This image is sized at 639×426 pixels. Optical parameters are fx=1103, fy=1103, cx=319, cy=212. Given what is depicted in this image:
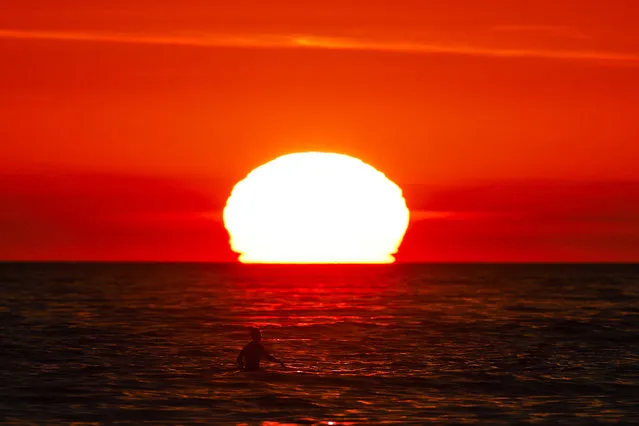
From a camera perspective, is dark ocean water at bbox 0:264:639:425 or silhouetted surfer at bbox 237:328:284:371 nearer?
dark ocean water at bbox 0:264:639:425

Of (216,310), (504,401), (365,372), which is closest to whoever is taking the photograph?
(504,401)

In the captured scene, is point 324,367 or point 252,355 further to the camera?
point 324,367

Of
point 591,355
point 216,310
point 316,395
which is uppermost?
point 216,310

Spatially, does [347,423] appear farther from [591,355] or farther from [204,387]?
[591,355]

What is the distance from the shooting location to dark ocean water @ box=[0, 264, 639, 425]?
1235 inches

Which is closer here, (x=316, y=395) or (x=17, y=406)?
(x=17, y=406)

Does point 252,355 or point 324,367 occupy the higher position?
point 324,367

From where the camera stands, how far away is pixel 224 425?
95.2ft

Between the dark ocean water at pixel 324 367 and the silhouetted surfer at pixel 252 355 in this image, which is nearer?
the dark ocean water at pixel 324 367

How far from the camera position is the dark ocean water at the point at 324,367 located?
31375 mm

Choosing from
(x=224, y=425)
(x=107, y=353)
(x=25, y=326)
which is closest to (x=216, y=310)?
(x=25, y=326)

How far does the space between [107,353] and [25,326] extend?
1647 cm

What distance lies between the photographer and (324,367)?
42.0 meters

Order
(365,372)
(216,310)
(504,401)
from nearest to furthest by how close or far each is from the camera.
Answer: (504,401)
(365,372)
(216,310)
